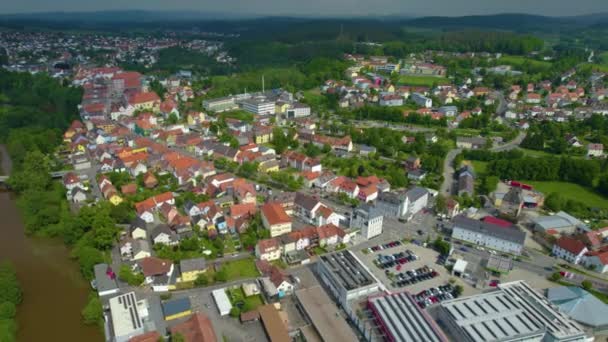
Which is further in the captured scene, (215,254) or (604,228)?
(604,228)

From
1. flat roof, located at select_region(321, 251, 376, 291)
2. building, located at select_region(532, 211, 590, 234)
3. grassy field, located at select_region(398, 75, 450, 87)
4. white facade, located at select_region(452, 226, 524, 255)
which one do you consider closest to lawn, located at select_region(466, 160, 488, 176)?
building, located at select_region(532, 211, 590, 234)

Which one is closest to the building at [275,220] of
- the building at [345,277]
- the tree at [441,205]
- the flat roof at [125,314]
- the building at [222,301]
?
the building at [345,277]

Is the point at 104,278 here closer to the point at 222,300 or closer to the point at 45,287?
the point at 45,287

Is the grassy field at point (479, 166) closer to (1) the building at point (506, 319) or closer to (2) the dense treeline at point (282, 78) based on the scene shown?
(1) the building at point (506, 319)

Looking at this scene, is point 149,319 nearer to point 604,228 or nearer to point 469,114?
point 604,228

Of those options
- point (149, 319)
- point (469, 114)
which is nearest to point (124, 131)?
point (149, 319)

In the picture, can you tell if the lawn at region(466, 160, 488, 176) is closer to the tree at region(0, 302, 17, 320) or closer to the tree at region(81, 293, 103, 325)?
the tree at region(81, 293, 103, 325)
